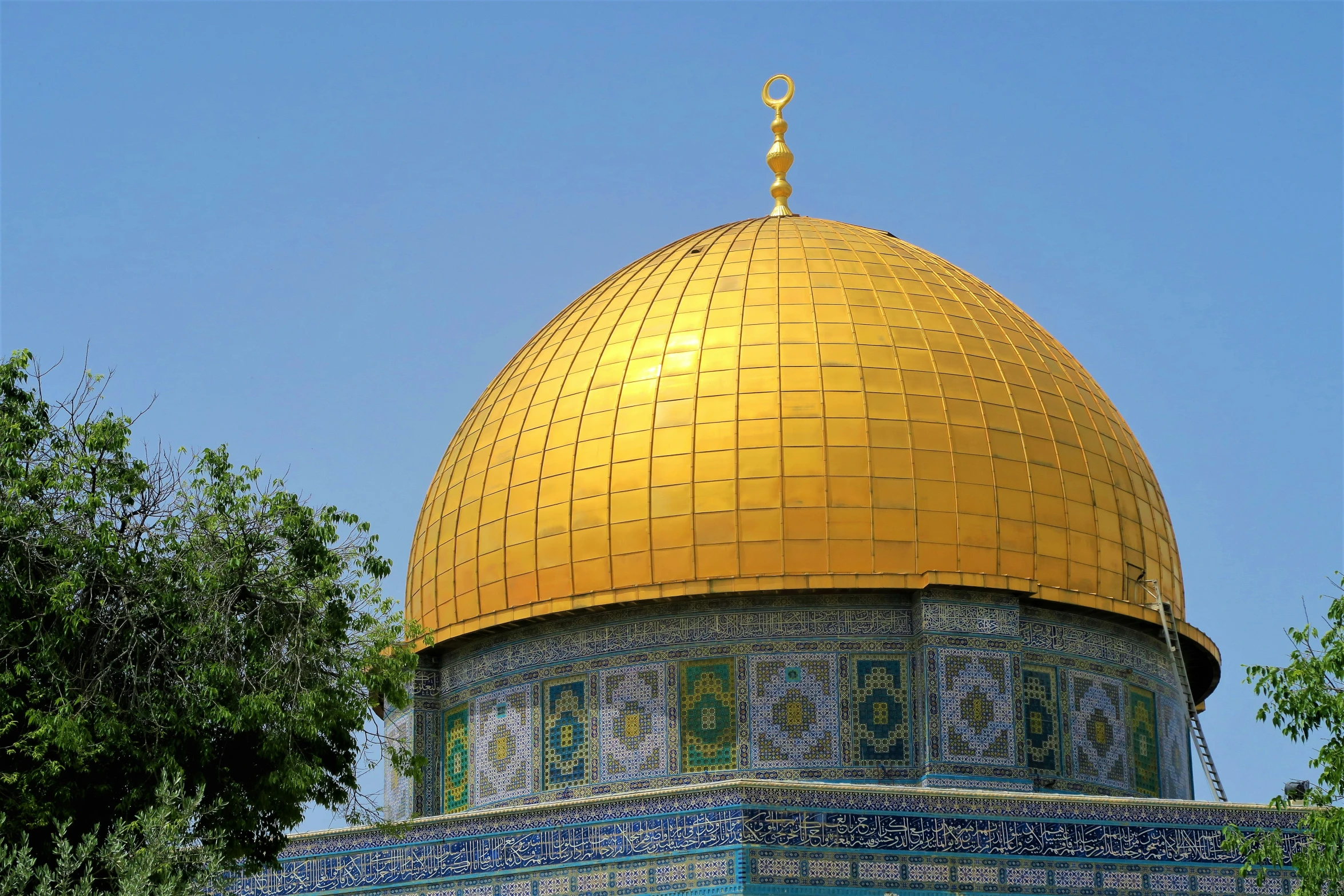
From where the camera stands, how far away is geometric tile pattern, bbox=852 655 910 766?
17.1m

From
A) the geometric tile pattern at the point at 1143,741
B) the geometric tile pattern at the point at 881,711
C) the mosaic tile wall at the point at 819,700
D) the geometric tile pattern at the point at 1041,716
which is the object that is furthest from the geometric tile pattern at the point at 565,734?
the geometric tile pattern at the point at 1143,741

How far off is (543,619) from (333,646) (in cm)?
579

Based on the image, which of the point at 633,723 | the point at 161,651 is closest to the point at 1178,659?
the point at 633,723

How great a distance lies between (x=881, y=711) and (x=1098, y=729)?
212 centimetres

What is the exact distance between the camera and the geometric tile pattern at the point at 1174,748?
1875 centimetres

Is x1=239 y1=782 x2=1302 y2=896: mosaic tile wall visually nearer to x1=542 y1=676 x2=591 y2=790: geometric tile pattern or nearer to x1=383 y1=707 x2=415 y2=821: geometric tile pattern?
x1=542 y1=676 x2=591 y2=790: geometric tile pattern

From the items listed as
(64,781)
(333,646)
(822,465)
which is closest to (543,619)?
(822,465)

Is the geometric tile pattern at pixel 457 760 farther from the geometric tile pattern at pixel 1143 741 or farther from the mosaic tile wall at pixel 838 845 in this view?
the geometric tile pattern at pixel 1143 741

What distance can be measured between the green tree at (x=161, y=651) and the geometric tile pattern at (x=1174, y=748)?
8533 mm

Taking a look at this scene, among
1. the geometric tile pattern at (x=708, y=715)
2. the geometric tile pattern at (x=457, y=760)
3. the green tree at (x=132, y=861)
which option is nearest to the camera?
the green tree at (x=132, y=861)

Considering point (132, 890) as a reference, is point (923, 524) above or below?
above

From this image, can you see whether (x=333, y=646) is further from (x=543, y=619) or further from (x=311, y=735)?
(x=543, y=619)

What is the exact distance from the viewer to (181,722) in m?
11.6

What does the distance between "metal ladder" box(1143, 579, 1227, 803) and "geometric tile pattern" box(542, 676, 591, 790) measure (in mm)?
5168
